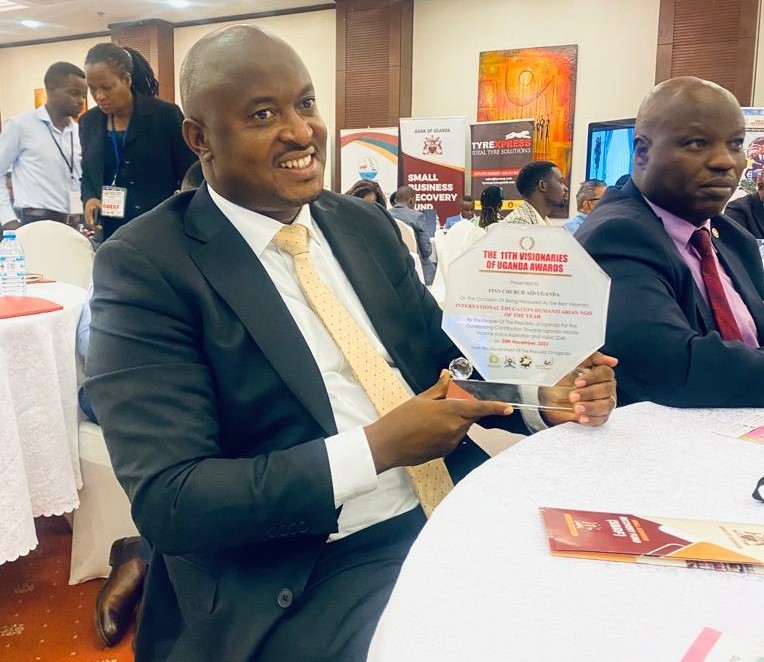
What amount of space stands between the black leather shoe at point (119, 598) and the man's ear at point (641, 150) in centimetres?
153

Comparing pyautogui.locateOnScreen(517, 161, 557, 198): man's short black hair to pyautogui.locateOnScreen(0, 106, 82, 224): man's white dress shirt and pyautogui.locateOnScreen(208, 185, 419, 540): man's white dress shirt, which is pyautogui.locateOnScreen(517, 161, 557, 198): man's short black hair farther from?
pyautogui.locateOnScreen(208, 185, 419, 540): man's white dress shirt

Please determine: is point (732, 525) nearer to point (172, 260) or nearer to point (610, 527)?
point (610, 527)

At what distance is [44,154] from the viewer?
172 inches

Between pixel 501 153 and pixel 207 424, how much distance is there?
8.31 metres

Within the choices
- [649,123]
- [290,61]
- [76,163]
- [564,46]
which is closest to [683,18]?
[564,46]

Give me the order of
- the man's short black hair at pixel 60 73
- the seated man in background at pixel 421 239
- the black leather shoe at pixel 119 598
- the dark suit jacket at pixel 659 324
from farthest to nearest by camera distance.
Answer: the seated man in background at pixel 421 239, the man's short black hair at pixel 60 73, the black leather shoe at pixel 119 598, the dark suit jacket at pixel 659 324

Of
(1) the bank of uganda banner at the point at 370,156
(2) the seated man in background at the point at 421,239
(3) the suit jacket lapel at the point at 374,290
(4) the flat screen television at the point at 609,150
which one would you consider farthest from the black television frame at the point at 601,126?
(3) the suit jacket lapel at the point at 374,290

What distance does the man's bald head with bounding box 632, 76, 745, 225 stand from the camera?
4.66ft

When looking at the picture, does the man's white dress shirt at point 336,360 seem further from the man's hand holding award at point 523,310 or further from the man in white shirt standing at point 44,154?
the man in white shirt standing at point 44,154

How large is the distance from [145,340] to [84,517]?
1.32m

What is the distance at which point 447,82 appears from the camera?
931 cm

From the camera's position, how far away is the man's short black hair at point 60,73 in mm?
4105

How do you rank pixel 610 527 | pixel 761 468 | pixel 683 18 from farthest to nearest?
pixel 683 18 → pixel 761 468 → pixel 610 527

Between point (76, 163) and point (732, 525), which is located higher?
point (76, 163)
